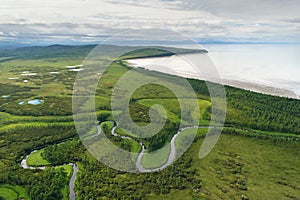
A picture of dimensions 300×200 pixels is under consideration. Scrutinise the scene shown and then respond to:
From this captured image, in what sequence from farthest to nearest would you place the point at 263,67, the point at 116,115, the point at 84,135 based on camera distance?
the point at 263,67
the point at 116,115
the point at 84,135

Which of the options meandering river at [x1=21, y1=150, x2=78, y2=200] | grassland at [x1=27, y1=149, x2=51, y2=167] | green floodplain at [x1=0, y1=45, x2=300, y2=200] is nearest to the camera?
meandering river at [x1=21, y1=150, x2=78, y2=200]

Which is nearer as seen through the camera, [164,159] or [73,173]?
[73,173]

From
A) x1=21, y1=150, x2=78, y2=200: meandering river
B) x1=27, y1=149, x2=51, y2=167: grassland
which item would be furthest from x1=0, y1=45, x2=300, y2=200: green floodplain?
x1=21, y1=150, x2=78, y2=200: meandering river

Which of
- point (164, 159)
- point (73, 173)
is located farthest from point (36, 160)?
point (164, 159)

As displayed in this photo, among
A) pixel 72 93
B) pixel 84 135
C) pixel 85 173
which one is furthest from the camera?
pixel 72 93

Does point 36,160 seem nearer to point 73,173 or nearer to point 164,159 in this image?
point 73,173

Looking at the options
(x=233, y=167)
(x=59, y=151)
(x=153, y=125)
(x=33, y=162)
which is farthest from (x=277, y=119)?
(x=33, y=162)

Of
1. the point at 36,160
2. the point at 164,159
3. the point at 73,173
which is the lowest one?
the point at 73,173

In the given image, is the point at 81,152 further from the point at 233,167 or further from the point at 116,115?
the point at 233,167

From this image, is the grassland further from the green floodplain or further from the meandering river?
the meandering river
